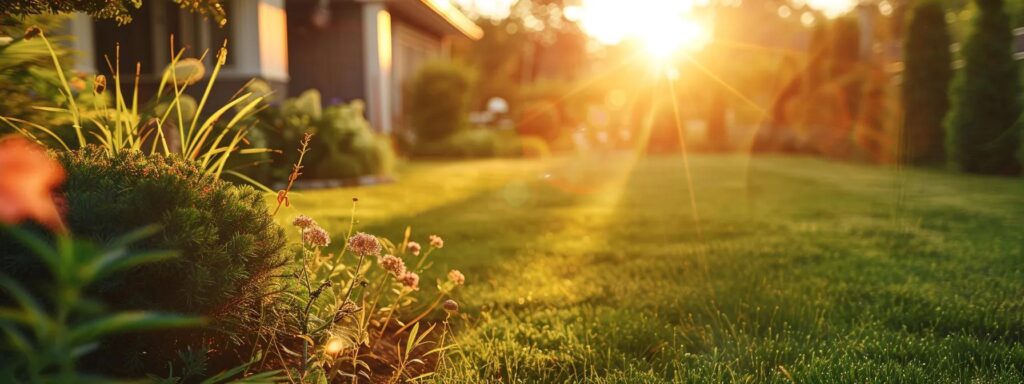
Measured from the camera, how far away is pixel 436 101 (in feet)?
51.7

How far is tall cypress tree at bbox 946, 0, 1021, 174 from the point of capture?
34.6 ft

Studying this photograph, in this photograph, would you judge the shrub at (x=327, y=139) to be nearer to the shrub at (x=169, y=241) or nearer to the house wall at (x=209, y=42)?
the house wall at (x=209, y=42)

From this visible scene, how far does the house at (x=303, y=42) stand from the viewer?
9141 millimetres

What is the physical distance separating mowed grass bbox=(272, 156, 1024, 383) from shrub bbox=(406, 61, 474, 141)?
24.6 feet

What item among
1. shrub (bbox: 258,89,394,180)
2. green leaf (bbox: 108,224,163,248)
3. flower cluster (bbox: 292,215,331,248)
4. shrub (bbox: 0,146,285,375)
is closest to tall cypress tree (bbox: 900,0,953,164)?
shrub (bbox: 258,89,394,180)

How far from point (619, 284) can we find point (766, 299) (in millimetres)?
705

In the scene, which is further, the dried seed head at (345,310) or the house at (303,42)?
the house at (303,42)

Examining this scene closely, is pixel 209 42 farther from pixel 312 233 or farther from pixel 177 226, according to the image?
pixel 177 226

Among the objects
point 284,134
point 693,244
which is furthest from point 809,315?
point 284,134

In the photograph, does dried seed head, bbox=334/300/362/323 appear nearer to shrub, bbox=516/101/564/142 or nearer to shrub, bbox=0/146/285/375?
shrub, bbox=0/146/285/375

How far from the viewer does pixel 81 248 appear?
0.96 metres

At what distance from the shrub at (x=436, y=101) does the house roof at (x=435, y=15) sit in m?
0.92

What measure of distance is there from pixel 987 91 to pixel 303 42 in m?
10.4

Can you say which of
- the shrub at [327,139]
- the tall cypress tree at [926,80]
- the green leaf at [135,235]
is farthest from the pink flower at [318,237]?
the tall cypress tree at [926,80]
